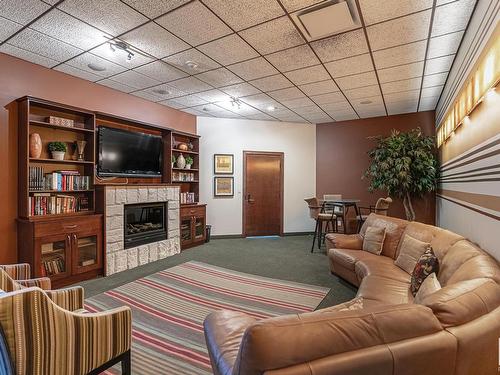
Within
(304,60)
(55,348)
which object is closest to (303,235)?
(304,60)

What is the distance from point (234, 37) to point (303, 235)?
5332 mm

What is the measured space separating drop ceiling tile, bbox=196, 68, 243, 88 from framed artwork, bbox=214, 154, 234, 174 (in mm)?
→ 2441

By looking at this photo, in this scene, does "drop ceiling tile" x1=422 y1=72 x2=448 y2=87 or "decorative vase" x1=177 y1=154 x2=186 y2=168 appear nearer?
"drop ceiling tile" x1=422 y1=72 x2=448 y2=87

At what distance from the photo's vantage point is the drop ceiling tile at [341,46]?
9.66 feet

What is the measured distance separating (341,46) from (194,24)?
164 cm

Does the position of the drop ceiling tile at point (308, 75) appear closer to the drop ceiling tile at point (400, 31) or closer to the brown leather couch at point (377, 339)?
the drop ceiling tile at point (400, 31)

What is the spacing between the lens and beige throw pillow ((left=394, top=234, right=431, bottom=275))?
9.36 feet

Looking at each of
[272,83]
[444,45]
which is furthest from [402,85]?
[272,83]

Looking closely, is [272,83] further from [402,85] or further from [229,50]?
[402,85]

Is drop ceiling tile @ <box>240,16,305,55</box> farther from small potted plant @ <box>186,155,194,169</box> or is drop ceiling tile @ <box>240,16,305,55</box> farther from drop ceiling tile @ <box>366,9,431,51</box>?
small potted plant @ <box>186,155,194,169</box>

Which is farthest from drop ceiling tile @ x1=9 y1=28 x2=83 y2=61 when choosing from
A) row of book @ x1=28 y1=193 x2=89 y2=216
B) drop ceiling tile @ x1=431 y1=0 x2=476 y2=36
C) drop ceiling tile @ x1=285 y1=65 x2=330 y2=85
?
drop ceiling tile @ x1=431 y1=0 x2=476 y2=36

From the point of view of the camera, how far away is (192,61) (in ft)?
11.7

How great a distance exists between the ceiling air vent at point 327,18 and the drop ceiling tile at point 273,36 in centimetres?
10

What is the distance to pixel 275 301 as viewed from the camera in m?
3.16
